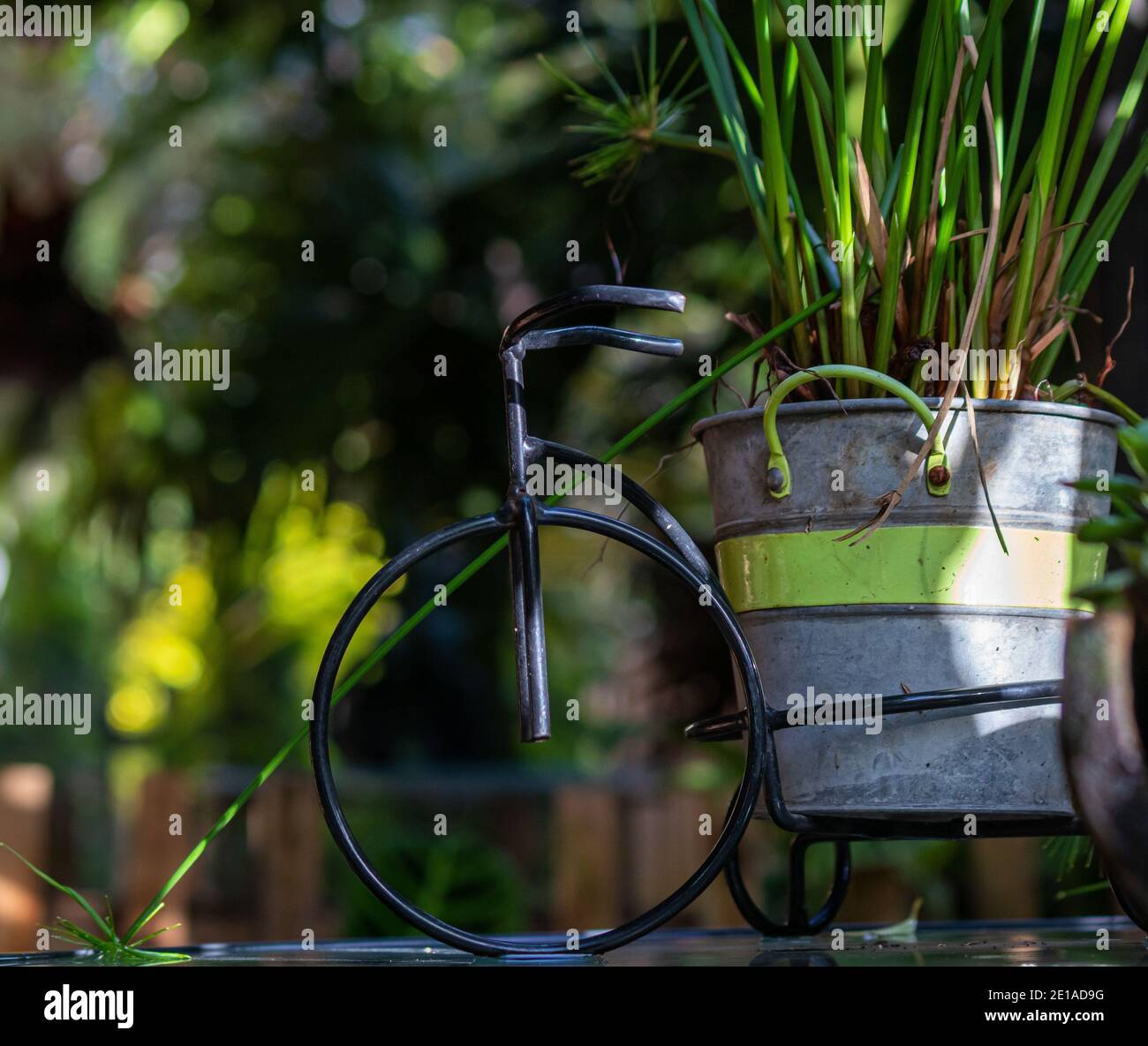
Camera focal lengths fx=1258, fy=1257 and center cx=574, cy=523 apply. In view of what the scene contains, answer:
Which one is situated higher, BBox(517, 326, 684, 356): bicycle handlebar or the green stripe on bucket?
BBox(517, 326, 684, 356): bicycle handlebar

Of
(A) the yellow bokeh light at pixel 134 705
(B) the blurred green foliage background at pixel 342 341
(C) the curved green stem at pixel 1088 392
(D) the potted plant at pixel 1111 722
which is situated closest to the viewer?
(D) the potted plant at pixel 1111 722

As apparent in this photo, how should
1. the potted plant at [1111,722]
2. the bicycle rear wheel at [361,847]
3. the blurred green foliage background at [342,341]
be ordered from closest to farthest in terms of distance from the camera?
the potted plant at [1111,722] → the bicycle rear wheel at [361,847] → the blurred green foliage background at [342,341]

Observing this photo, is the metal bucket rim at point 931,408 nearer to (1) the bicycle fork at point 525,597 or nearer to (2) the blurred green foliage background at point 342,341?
(1) the bicycle fork at point 525,597

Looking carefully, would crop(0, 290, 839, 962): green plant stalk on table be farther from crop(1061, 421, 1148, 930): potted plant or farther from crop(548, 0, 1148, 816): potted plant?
crop(1061, 421, 1148, 930): potted plant

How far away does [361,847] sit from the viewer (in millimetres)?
513

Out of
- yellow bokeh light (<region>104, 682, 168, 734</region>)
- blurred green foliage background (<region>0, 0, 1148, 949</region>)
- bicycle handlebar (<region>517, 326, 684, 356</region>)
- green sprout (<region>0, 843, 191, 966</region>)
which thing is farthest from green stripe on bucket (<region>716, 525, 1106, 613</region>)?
yellow bokeh light (<region>104, 682, 168, 734</region>)

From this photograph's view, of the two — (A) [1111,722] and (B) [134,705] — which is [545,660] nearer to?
(A) [1111,722]

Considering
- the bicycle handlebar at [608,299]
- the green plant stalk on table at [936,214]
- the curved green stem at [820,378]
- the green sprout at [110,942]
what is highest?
the green plant stalk on table at [936,214]

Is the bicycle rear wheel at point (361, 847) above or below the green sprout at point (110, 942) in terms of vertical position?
above

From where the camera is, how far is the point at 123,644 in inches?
247

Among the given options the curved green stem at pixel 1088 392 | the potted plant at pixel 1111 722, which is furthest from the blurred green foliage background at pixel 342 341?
the potted plant at pixel 1111 722

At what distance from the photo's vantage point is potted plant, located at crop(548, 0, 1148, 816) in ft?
1.92

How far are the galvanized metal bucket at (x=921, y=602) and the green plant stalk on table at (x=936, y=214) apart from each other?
0.13 ft

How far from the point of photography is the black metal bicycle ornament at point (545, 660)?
1.71 ft
